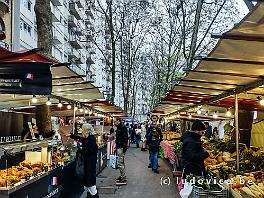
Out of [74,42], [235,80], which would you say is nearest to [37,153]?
[235,80]

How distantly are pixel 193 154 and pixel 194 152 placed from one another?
5 centimetres

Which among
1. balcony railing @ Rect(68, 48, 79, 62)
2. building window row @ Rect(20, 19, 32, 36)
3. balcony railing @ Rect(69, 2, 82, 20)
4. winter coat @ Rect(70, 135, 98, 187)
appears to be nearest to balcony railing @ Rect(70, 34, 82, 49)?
balcony railing @ Rect(68, 48, 79, 62)

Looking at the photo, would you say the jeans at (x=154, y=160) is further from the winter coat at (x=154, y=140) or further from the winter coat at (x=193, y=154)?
the winter coat at (x=193, y=154)

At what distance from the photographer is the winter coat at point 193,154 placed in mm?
8594

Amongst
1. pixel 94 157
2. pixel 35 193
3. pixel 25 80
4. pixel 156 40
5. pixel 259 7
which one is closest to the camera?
pixel 259 7

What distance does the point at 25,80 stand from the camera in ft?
22.0

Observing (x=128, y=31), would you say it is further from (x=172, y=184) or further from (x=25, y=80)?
(x=25, y=80)

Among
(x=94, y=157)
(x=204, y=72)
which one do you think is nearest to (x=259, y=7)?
(x=204, y=72)

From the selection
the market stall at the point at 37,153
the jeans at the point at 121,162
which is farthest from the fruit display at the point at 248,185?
the jeans at the point at 121,162

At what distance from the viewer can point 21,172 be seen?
25.8ft

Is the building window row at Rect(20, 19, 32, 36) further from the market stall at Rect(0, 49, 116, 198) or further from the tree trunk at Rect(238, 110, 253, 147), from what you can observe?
the tree trunk at Rect(238, 110, 253, 147)

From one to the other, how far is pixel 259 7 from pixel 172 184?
10.8 metres

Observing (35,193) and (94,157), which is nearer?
(35,193)

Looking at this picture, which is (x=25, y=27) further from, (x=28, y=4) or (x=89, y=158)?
(x=89, y=158)
